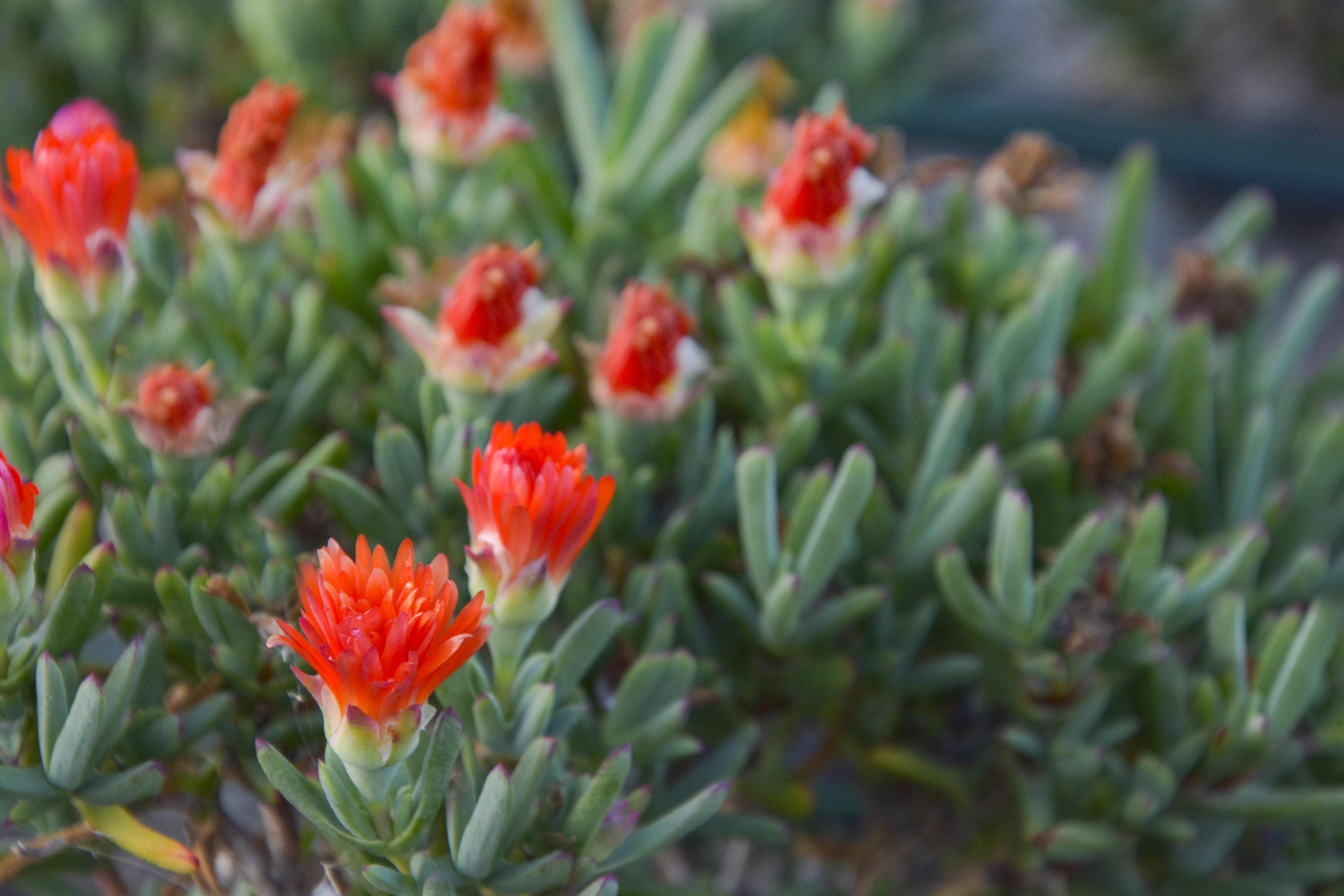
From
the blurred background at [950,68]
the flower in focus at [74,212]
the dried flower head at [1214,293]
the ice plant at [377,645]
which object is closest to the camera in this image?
the ice plant at [377,645]

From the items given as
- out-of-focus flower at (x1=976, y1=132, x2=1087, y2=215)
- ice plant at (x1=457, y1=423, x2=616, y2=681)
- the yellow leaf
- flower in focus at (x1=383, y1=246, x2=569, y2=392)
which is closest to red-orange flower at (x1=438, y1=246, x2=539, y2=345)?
flower in focus at (x1=383, y1=246, x2=569, y2=392)

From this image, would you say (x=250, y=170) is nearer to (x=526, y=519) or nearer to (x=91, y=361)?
(x=91, y=361)

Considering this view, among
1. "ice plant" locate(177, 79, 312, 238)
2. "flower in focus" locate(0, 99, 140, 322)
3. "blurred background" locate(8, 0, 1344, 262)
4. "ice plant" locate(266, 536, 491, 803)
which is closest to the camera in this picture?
"ice plant" locate(266, 536, 491, 803)

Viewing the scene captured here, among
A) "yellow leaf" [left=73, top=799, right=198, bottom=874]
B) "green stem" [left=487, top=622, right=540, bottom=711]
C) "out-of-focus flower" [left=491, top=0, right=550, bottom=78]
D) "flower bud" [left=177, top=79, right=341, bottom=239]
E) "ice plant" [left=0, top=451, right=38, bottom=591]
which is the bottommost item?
"yellow leaf" [left=73, top=799, right=198, bottom=874]

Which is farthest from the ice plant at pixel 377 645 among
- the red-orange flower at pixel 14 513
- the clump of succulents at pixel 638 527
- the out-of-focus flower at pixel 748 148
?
the out-of-focus flower at pixel 748 148

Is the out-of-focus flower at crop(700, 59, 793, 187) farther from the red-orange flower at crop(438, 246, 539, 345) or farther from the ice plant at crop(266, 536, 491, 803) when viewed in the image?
the ice plant at crop(266, 536, 491, 803)

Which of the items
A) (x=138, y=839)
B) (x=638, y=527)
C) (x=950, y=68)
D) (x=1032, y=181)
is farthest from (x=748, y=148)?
(x=950, y=68)

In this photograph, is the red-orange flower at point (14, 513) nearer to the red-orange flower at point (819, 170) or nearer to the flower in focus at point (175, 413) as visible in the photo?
the flower in focus at point (175, 413)
